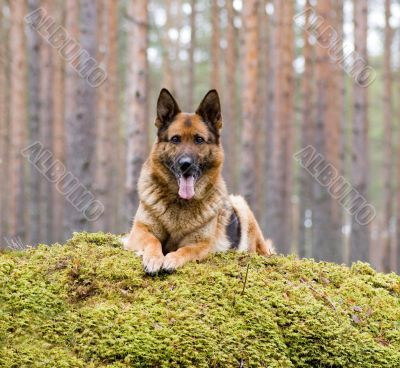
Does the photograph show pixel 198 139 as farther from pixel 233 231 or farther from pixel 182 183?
pixel 233 231

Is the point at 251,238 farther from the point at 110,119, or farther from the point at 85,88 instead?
the point at 110,119

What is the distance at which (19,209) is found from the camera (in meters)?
16.9

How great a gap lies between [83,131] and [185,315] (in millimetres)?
8963

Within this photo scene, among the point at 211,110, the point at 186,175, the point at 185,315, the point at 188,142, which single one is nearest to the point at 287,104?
the point at 211,110

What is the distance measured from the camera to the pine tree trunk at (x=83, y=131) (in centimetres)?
1213

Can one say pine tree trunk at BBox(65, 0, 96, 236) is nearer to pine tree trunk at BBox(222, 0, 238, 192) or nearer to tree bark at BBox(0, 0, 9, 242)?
pine tree trunk at BBox(222, 0, 238, 192)

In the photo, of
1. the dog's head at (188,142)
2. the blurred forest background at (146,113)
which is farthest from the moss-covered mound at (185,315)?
the blurred forest background at (146,113)

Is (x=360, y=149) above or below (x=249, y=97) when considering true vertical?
below

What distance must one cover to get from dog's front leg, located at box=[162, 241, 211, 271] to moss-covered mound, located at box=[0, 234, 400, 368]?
100mm

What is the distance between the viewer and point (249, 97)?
14.8 m

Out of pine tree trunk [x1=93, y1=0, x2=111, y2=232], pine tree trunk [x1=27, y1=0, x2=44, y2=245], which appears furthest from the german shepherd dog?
pine tree trunk [x1=27, y1=0, x2=44, y2=245]

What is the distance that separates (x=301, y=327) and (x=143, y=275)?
137 centimetres

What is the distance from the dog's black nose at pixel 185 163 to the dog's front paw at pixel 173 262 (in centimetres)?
86

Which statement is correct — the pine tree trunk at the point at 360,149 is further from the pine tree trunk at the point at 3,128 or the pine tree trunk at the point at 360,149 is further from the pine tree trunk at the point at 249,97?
the pine tree trunk at the point at 3,128
